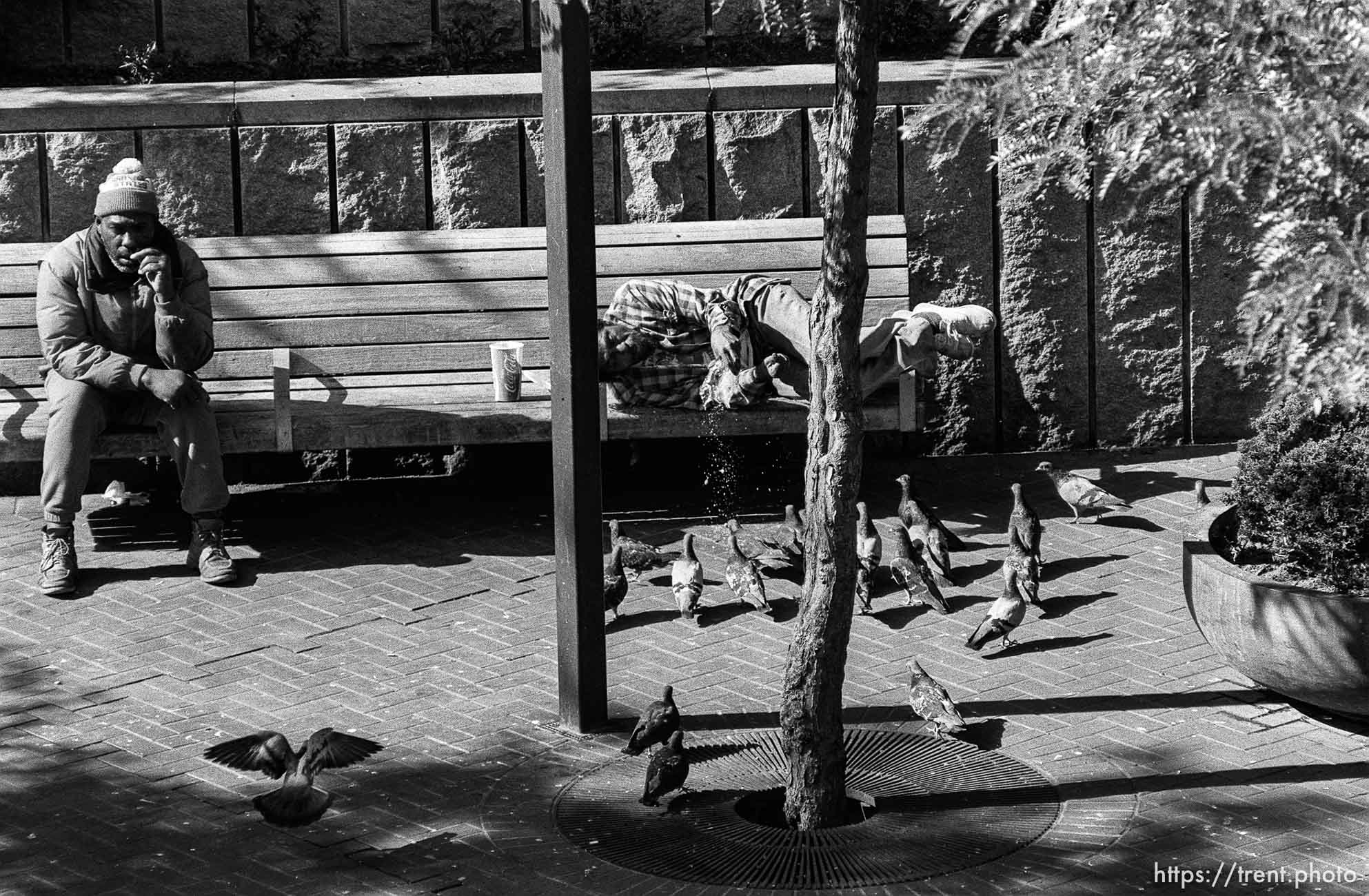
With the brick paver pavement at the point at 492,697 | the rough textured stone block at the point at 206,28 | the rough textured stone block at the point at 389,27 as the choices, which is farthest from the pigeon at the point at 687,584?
the rough textured stone block at the point at 206,28

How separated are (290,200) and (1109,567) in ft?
15.9

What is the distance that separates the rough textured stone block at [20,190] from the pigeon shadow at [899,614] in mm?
5108

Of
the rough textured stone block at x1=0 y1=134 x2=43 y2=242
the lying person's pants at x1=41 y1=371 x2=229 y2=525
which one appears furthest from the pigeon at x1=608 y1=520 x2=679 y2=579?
the rough textured stone block at x1=0 y1=134 x2=43 y2=242

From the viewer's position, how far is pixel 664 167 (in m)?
9.73

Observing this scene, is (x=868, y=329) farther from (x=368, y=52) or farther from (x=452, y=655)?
(x=368, y=52)

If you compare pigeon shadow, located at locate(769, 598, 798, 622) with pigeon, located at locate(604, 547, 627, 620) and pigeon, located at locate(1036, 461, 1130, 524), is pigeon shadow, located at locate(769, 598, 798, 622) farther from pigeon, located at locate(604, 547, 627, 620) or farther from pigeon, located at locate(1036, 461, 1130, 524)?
pigeon, located at locate(1036, 461, 1130, 524)

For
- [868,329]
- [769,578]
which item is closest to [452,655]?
[769,578]

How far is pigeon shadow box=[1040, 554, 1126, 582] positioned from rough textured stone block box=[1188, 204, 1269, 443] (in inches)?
77.6

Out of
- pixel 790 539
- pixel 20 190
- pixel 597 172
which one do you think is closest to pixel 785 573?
pixel 790 539

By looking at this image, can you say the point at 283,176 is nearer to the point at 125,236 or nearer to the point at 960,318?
the point at 125,236

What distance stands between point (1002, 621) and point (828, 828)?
6.05 feet

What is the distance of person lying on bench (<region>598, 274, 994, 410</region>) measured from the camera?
8.51 metres

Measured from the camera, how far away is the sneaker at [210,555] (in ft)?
26.2

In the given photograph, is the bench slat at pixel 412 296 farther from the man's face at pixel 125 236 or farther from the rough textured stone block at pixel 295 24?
the rough textured stone block at pixel 295 24
